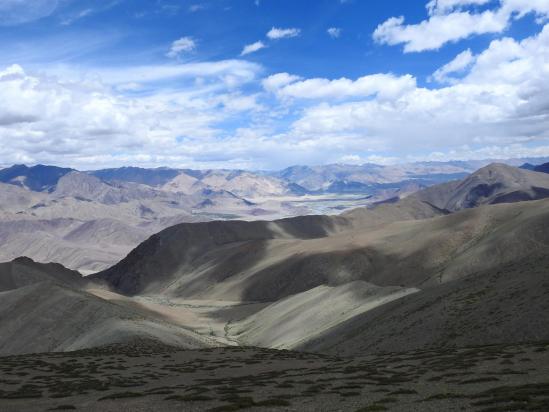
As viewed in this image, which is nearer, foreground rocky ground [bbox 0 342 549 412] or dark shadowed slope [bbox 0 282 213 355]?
foreground rocky ground [bbox 0 342 549 412]

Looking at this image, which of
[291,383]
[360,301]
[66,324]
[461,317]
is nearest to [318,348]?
[360,301]

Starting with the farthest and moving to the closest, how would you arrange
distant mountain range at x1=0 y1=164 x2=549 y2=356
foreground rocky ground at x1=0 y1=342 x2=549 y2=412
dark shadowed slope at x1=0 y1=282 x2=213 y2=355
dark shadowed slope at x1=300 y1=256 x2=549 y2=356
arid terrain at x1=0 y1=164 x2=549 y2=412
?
dark shadowed slope at x1=0 y1=282 x2=213 y2=355 < distant mountain range at x1=0 y1=164 x2=549 y2=356 < dark shadowed slope at x1=300 y1=256 x2=549 y2=356 < arid terrain at x1=0 y1=164 x2=549 y2=412 < foreground rocky ground at x1=0 y1=342 x2=549 y2=412

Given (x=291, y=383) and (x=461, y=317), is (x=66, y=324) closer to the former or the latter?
(x=461, y=317)

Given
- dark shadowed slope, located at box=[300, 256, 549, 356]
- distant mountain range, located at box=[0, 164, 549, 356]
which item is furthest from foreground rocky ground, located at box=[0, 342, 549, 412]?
distant mountain range, located at box=[0, 164, 549, 356]

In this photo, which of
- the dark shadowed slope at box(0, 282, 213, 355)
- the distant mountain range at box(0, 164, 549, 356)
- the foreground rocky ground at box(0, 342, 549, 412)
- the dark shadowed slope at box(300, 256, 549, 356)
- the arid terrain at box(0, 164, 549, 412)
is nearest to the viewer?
the foreground rocky ground at box(0, 342, 549, 412)

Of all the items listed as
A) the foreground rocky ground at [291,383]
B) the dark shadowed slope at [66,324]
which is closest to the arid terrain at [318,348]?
the foreground rocky ground at [291,383]

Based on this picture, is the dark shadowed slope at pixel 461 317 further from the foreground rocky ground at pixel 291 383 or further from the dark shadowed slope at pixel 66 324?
the dark shadowed slope at pixel 66 324

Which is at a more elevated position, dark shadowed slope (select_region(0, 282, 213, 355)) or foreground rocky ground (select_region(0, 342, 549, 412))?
foreground rocky ground (select_region(0, 342, 549, 412))

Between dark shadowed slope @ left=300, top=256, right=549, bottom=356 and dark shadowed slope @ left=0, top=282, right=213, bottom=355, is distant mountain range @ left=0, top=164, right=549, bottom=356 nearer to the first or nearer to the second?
dark shadowed slope @ left=300, top=256, right=549, bottom=356
